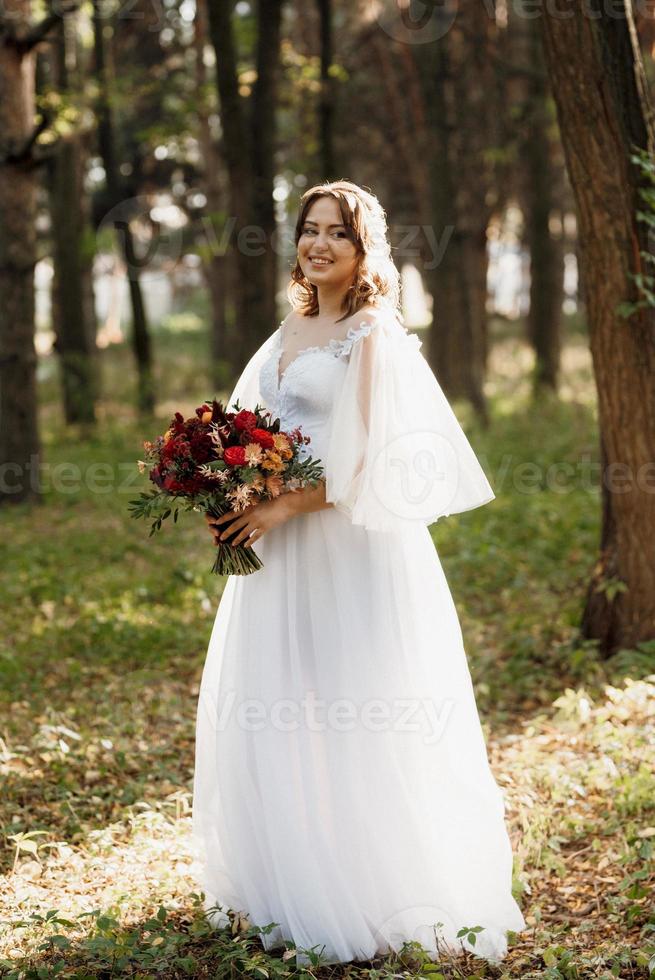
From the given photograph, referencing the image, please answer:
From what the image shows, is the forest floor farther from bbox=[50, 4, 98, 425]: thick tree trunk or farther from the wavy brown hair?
bbox=[50, 4, 98, 425]: thick tree trunk

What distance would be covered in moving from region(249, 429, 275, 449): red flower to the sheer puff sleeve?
24 centimetres

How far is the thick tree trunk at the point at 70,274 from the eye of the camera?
15.8 metres

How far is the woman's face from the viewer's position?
3869mm

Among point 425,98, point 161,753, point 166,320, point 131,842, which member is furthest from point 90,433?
point 166,320

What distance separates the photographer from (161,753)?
18.9 feet

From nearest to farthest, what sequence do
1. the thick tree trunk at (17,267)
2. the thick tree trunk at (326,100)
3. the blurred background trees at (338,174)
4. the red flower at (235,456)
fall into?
the red flower at (235,456), the blurred background trees at (338,174), the thick tree trunk at (17,267), the thick tree trunk at (326,100)

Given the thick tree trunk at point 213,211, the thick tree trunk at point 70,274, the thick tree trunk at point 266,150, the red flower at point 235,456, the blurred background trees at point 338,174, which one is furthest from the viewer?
the thick tree trunk at point 213,211

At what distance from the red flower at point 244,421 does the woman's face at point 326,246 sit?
599 millimetres

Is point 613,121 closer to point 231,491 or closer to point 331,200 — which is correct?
point 331,200

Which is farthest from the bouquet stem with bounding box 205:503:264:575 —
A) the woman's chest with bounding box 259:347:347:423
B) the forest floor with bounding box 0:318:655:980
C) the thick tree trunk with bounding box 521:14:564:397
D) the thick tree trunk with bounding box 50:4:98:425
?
the thick tree trunk with bounding box 521:14:564:397

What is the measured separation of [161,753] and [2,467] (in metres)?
6.51

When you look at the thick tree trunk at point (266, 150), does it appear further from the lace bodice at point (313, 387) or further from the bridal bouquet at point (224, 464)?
the bridal bouquet at point (224, 464)

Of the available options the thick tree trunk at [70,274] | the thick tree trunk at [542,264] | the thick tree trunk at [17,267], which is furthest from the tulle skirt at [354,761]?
the thick tree trunk at [542,264]

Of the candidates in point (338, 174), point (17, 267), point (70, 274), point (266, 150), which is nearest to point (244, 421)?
point (17, 267)
